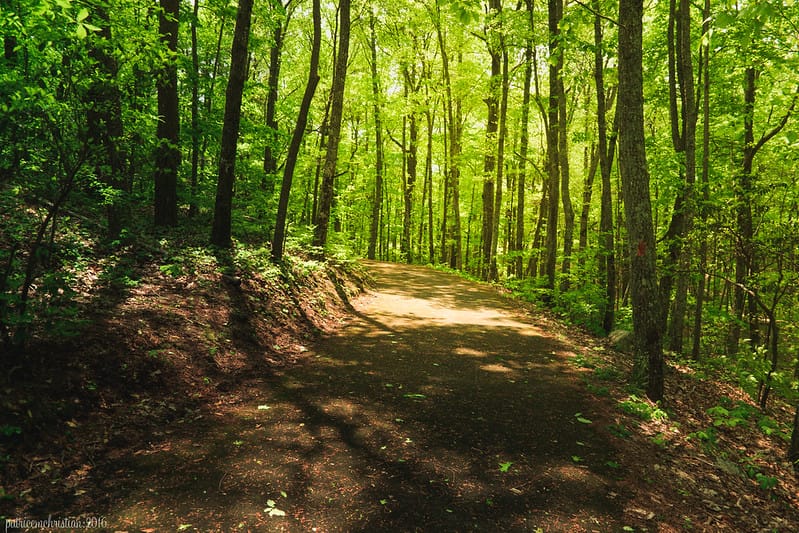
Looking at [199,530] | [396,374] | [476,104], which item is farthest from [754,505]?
[476,104]

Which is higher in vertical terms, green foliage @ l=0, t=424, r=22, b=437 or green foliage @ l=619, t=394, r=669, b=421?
green foliage @ l=0, t=424, r=22, b=437

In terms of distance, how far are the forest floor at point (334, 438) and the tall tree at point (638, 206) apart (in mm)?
722

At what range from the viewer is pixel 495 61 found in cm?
1931

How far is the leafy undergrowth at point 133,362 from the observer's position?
11.0 ft


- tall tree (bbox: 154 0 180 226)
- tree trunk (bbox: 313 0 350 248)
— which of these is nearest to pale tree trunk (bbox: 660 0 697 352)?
tree trunk (bbox: 313 0 350 248)

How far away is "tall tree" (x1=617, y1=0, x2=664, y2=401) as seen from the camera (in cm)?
648

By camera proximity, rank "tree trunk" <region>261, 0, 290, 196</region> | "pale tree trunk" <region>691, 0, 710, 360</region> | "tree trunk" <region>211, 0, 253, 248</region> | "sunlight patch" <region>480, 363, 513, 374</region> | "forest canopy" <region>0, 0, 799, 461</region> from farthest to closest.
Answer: "tree trunk" <region>261, 0, 290, 196</region>
"pale tree trunk" <region>691, 0, 710, 360</region>
"tree trunk" <region>211, 0, 253, 248</region>
"sunlight patch" <region>480, 363, 513, 374</region>
"forest canopy" <region>0, 0, 799, 461</region>

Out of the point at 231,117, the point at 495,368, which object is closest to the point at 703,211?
the point at 495,368

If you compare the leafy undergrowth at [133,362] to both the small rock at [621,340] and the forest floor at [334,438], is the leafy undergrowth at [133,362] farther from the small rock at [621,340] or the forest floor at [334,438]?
the small rock at [621,340]

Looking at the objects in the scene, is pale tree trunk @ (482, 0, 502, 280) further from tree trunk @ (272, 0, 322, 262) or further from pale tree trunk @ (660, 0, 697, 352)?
tree trunk @ (272, 0, 322, 262)

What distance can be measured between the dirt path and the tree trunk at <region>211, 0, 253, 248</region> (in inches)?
141

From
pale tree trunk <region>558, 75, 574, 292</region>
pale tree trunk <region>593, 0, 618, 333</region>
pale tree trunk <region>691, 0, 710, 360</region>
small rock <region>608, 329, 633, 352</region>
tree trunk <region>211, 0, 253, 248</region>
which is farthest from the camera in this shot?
pale tree trunk <region>558, 75, 574, 292</region>

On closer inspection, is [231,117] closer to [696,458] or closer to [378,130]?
[696,458]

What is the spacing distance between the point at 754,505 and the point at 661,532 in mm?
1900
